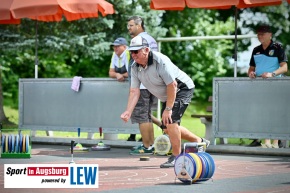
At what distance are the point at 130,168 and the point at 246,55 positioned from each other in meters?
28.4

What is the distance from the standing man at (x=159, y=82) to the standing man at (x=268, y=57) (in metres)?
3.42

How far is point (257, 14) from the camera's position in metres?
41.5

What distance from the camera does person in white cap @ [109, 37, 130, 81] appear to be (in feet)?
58.4

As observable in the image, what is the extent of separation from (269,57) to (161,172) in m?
4.54

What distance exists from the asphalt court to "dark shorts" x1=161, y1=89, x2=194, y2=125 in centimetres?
78

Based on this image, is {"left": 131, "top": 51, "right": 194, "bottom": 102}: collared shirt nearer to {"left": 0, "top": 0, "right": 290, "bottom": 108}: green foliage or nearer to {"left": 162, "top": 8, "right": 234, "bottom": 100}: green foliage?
{"left": 0, "top": 0, "right": 290, "bottom": 108}: green foliage

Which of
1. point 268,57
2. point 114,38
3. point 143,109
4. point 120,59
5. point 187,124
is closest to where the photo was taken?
point 143,109

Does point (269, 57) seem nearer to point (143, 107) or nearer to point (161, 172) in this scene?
point (143, 107)

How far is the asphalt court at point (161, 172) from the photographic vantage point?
11.3 m

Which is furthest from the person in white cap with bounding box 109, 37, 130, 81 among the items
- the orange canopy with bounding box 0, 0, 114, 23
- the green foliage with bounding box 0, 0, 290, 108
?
the green foliage with bounding box 0, 0, 290, 108

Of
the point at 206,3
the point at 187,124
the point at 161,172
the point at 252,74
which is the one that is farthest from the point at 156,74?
the point at 187,124

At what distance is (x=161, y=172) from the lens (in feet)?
43.7

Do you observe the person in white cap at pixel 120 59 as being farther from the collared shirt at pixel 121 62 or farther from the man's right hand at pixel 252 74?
the man's right hand at pixel 252 74

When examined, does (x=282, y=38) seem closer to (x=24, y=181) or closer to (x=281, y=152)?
(x=281, y=152)
